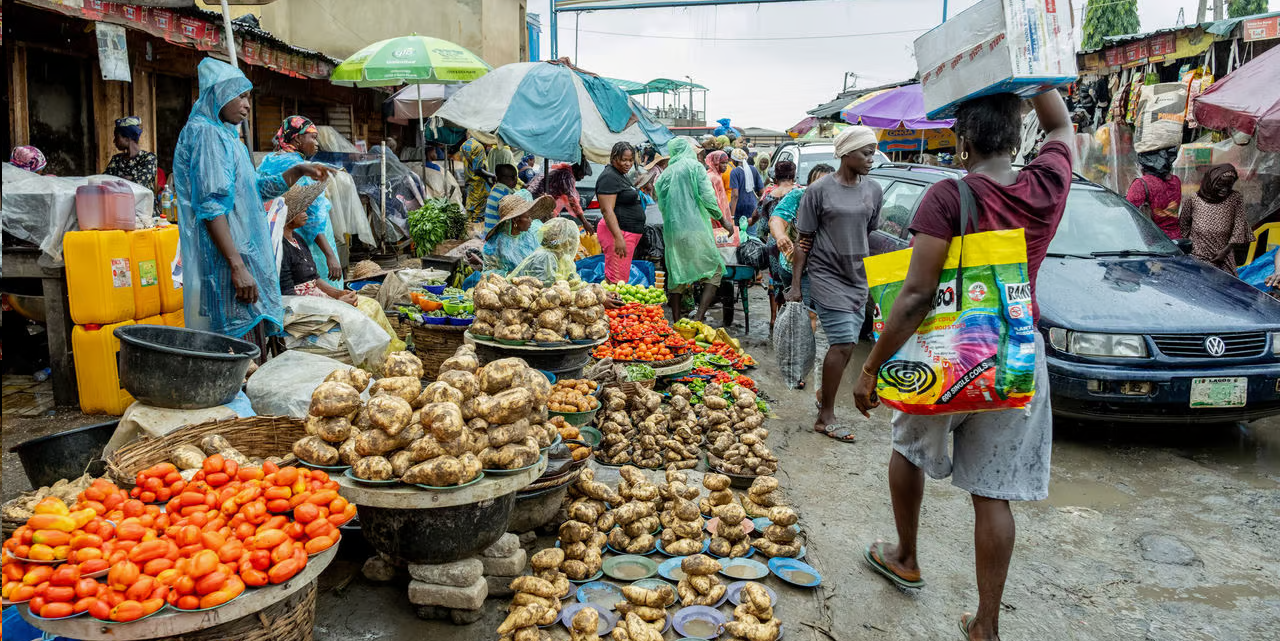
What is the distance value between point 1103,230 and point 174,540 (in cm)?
694

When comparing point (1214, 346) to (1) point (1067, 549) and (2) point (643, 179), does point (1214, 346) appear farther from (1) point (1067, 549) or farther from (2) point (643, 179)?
(2) point (643, 179)

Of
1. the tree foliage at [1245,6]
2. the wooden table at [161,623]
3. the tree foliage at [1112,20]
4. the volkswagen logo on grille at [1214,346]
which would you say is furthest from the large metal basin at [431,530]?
the tree foliage at [1112,20]

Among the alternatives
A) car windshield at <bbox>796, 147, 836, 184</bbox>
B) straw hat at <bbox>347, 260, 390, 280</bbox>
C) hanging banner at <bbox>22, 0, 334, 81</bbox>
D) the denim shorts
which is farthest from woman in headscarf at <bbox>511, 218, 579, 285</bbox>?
car windshield at <bbox>796, 147, 836, 184</bbox>

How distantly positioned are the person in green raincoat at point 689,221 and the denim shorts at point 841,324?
300 centimetres

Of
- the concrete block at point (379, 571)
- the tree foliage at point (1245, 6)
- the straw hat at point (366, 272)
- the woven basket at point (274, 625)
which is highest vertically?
the tree foliage at point (1245, 6)

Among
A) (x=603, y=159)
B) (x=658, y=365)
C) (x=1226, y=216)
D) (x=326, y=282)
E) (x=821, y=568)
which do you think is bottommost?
(x=821, y=568)

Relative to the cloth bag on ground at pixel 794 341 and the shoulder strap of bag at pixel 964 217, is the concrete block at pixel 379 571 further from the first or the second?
the cloth bag on ground at pixel 794 341

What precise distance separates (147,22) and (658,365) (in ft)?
19.2

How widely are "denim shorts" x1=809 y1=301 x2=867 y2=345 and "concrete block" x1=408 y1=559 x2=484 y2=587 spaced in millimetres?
3486

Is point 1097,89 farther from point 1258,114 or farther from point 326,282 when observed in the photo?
point 326,282

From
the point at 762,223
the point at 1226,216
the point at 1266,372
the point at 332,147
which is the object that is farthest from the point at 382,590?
the point at 332,147

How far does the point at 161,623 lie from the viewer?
2396mm

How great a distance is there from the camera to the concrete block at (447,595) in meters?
3.40

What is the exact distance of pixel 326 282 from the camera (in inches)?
259
